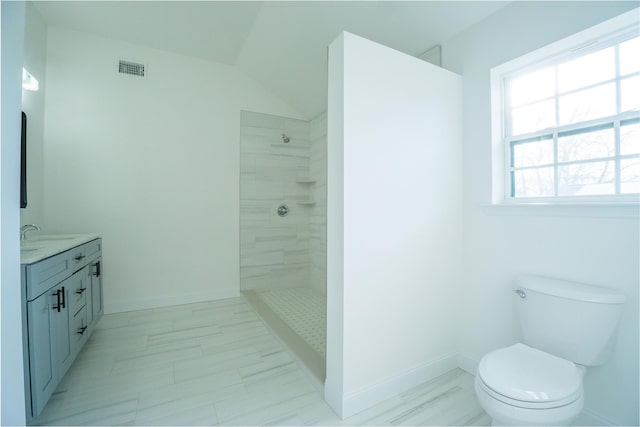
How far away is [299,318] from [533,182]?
229cm

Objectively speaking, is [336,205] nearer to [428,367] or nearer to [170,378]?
[428,367]

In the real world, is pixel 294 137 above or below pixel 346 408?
above

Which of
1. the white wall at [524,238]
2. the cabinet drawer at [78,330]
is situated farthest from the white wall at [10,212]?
the white wall at [524,238]

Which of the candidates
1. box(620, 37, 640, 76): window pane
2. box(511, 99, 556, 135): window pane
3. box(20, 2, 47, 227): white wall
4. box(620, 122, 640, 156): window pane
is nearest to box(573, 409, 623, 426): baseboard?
box(620, 122, 640, 156): window pane

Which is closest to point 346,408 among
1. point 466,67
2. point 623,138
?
point 623,138

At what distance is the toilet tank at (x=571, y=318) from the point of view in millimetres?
1277

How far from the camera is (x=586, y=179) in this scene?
153 cm

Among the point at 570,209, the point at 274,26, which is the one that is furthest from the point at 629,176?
the point at 274,26

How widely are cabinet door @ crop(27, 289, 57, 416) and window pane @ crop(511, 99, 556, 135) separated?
9.59ft

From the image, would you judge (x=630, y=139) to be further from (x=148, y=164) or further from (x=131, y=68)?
(x=131, y=68)

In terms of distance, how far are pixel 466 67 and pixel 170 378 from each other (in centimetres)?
294

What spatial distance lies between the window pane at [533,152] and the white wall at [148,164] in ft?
Answer: 9.43

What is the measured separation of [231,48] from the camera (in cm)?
306

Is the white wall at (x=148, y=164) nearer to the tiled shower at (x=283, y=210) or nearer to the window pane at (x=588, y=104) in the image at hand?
the tiled shower at (x=283, y=210)
